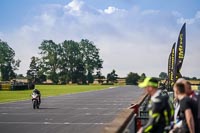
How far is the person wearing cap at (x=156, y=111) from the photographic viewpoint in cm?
639

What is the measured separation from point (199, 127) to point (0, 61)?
146965 mm

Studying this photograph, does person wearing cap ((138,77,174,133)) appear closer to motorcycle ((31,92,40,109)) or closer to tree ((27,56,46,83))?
motorcycle ((31,92,40,109))

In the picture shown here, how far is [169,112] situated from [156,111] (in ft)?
0.89

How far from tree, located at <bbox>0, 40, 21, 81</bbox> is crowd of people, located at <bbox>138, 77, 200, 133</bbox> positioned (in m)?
146

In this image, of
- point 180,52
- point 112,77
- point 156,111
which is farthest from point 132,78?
point 156,111

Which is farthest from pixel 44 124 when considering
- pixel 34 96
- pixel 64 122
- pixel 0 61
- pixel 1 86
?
pixel 0 61

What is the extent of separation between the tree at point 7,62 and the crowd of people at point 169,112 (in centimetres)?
14623

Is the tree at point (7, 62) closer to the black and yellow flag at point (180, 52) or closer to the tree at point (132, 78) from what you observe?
the tree at point (132, 78)

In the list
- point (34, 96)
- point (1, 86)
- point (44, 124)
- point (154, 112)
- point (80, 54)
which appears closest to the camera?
point (154, 112)

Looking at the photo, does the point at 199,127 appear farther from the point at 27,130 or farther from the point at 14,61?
the point at 14,61

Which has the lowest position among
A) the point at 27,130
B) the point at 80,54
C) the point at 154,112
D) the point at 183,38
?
the point at 27,130

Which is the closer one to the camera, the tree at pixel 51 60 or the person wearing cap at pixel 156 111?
the person wearing cap at pixel 156 111

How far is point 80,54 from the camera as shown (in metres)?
162

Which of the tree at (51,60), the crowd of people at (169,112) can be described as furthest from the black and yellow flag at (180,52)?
the tree at (51,60)
